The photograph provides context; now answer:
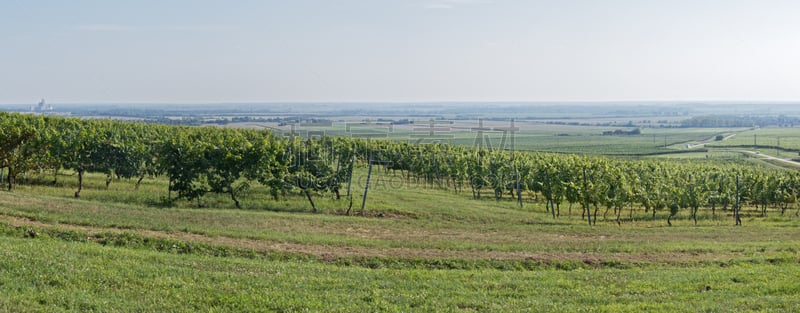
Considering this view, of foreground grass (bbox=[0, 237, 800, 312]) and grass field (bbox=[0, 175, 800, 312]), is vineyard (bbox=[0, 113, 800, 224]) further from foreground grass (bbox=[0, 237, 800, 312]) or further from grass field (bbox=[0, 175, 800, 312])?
foreground grass (bbox=[0, 237, 800, 312])

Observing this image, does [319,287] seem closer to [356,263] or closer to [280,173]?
[356,263]

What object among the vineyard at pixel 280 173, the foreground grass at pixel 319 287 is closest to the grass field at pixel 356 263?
the foreground grass at pixel 319 287

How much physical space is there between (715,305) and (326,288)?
6.87 m

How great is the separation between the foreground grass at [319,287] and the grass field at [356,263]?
4 cm

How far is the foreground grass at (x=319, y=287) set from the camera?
31.9 feet

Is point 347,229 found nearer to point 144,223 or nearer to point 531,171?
point 144,223

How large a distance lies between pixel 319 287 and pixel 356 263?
3.51 meters

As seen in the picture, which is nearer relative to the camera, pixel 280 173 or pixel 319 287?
pixel 319 287

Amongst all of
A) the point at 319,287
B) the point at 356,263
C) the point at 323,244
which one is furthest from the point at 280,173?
the point at 319,287

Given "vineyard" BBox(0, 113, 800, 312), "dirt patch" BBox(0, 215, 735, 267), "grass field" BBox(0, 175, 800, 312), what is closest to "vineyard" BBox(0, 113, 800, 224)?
"vineyard" BBox(0, 113, 800, 312)

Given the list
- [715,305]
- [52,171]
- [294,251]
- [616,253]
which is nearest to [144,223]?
[294,251]

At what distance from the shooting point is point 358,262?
14789mm

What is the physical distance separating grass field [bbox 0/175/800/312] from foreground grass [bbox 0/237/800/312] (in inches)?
1.4

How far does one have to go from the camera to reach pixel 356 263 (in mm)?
14734
